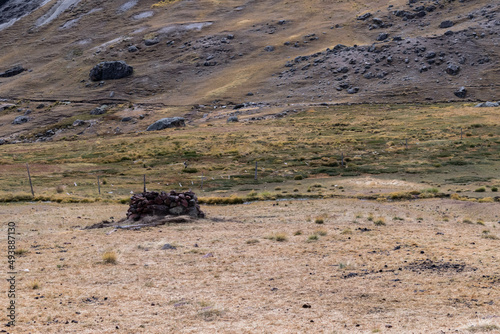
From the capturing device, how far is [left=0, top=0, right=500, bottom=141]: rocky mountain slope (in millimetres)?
105188

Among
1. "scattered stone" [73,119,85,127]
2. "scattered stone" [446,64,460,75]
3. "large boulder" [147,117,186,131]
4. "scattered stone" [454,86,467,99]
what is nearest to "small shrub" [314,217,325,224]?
"large boulder" [147,117,186,131]

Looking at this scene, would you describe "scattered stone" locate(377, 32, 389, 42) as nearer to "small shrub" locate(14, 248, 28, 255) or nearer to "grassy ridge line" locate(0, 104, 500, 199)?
"grassy ridge line" locate(0, 104, 500, 199)

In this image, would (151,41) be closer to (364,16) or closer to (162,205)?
(364,16)

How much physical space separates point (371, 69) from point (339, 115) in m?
27.2

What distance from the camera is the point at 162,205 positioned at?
27.3 m

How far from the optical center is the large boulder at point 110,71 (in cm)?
13000

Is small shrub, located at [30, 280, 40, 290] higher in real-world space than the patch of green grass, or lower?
lower

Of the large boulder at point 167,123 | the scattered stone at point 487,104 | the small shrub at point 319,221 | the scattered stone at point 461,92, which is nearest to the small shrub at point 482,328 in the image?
the small shrub at point 319,221

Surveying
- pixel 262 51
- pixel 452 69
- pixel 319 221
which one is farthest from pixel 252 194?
pixel 262 51

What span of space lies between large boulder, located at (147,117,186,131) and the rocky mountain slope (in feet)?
37.4

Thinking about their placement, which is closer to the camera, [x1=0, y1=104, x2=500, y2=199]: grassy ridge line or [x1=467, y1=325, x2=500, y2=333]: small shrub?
[x1=467, y1=325, x2=500, y2=333]: small shrub

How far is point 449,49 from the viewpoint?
4338 inches

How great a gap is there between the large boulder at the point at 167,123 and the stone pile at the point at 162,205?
6131cm

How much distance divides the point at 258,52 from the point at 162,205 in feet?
356
